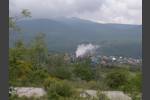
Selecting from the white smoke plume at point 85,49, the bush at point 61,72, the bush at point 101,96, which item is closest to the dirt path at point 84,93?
the bush at point 101,96

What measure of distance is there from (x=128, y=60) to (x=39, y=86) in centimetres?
88

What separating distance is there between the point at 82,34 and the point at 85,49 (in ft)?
1.84

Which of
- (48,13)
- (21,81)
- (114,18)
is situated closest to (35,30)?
(48,13)

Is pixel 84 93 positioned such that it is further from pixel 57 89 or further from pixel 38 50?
pixel 38 50

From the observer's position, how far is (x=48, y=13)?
82.4 inches

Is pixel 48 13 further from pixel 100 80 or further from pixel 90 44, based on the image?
pixel 100 80

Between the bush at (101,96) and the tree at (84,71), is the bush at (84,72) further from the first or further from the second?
the bush at (101,96)

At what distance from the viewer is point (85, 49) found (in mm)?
2262

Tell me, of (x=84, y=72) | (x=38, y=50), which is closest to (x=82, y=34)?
(x=84, y=72)

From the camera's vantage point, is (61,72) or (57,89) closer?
(61,72)

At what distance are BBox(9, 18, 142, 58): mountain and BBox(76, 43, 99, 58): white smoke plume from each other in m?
0.03

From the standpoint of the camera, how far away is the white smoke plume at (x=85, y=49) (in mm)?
2092

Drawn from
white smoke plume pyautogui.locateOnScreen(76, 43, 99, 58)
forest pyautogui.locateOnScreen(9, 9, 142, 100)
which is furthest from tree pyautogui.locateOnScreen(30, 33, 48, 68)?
white smoke plume pyautogui.locateOnScreen(76, 43, 99, 58)

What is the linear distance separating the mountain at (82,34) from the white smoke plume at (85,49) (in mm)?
33
